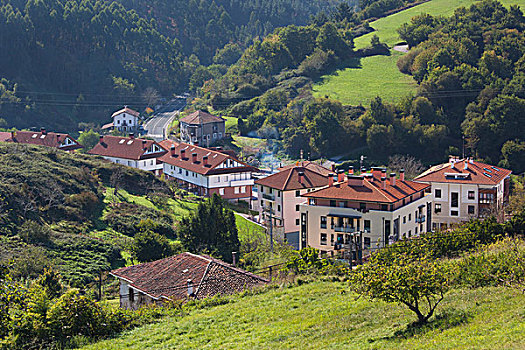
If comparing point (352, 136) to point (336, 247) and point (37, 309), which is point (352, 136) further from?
point (37, 309)

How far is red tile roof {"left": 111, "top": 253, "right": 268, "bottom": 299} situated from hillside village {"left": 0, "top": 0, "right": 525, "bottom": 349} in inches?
3.8

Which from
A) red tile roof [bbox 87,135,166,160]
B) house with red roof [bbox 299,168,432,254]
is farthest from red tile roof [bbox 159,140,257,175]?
house with red roof [bbox 299,168,432,254]

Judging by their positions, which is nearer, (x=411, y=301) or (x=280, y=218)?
(x=411, y=301)

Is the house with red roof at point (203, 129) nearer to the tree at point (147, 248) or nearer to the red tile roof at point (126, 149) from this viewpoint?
the red tile roof at point (126, 149)

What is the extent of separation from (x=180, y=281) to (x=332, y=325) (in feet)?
30.5

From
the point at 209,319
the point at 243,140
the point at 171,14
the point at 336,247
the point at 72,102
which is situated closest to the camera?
the point at 209,319

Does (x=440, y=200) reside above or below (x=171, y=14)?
below

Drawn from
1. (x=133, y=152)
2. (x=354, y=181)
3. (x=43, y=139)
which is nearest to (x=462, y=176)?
(x=354, y=181)

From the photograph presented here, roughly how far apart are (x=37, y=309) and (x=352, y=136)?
6537 cm

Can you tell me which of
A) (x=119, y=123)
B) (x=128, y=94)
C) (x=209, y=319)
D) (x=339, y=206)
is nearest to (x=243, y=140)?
(x=119, y=123)

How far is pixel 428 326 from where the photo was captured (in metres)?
15.8

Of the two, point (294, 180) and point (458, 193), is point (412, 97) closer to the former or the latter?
point (458, 193)

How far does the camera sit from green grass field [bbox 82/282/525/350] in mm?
14688

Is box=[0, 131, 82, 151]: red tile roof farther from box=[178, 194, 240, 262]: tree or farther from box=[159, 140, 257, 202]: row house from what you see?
box=[178, 194, 240, 262]: tree
